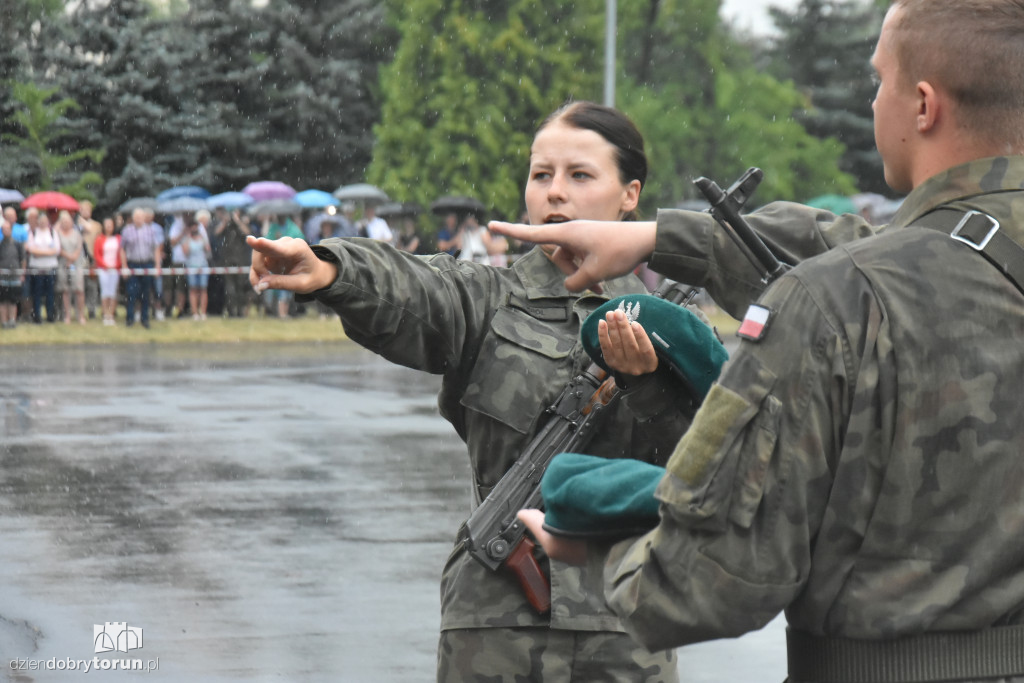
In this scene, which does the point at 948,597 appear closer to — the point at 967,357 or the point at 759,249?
the point at 967,357

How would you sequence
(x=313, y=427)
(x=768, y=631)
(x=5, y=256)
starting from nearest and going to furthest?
1. (x=768, y=631)
2. (x=313, y=427)
3. (x=5, y=256)

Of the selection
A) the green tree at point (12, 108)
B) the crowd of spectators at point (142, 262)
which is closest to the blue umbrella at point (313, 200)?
the crowd of spectators at point (142, 262)

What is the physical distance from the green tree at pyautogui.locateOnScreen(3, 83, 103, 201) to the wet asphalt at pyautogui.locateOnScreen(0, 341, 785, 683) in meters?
18.2

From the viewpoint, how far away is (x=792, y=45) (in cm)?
4688

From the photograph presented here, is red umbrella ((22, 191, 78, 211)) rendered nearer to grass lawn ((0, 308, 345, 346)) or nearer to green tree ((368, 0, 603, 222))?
grass lawn ((0, 308, 345, 346))

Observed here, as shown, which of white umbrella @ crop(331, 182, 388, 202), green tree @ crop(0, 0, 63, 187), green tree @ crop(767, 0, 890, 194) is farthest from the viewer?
green tree @ crop(767, 0, 890, 194)

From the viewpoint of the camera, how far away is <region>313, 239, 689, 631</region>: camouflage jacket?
10.4ft

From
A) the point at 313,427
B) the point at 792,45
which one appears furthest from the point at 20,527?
the point at 792,45

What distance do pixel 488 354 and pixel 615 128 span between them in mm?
693

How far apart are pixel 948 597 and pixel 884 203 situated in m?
31.4

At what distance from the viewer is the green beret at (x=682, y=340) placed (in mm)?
2436

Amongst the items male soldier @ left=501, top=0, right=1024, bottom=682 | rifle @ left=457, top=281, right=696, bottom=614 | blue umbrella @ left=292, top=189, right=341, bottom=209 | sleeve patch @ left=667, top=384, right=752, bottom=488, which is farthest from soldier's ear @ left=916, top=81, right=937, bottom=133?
blue umbrella @ left=292, top=189, right=341, bottom=209

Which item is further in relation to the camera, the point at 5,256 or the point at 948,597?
the point at 5,256

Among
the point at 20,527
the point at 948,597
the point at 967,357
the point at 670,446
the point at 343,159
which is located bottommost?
the point at 343,159
